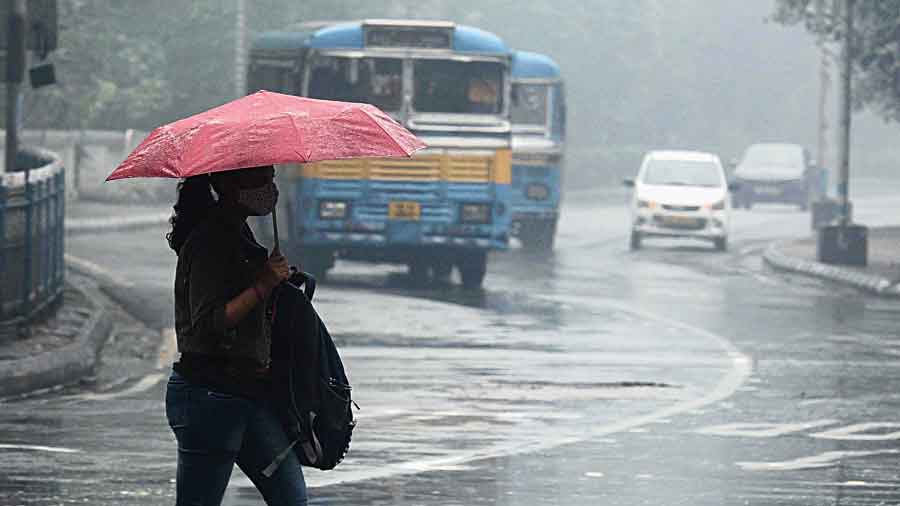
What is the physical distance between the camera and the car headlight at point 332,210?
86.1 feet

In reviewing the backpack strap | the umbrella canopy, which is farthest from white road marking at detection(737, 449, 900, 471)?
the backpack strap

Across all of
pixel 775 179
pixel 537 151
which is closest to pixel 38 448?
pixel 537 151

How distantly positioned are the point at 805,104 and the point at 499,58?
7374 cm

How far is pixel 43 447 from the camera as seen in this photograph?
40.7ft

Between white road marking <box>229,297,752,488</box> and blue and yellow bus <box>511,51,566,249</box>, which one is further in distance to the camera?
blue and yellow bus <box>511,51,566,249</box>

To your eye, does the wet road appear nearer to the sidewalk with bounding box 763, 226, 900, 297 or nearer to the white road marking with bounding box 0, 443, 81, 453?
the white road marking with bounding box 0, 443, 81, 453

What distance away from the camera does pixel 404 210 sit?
86.0ft

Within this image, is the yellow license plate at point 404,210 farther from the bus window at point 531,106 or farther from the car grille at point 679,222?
the car grille at point 679,222

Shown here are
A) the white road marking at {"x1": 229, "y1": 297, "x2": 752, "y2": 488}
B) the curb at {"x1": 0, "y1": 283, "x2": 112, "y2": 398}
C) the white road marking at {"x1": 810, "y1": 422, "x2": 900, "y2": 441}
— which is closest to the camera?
the white road marking at {"x1": 229, "y1": 297, "x2": 752, "y2": 488}

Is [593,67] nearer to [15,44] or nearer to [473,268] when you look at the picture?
[473,268]

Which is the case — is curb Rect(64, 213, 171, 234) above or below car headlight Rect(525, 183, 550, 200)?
below

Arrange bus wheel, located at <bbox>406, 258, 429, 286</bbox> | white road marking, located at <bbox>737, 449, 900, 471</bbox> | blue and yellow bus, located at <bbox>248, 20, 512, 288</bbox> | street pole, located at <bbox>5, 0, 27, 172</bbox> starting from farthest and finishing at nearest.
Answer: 1. bus wheel, located at <bbox>406, 258, 429, 286</bbox>
2. blue and yellow bus, located at <bbox>248, 20, 512, 288</bbox>
3. street pole, located at <bbox>5, 0, 27, 172</bbox>
4. white road marking, located at <bbox>737, 449, 900, 471</bbox>

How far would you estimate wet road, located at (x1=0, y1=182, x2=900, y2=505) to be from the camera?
37.1ft

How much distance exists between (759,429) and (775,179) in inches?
1700
